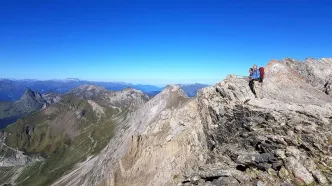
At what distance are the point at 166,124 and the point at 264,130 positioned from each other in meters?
40.3

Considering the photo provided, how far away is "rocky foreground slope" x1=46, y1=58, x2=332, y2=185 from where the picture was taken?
1029 inches

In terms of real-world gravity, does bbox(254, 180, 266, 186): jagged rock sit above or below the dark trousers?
below

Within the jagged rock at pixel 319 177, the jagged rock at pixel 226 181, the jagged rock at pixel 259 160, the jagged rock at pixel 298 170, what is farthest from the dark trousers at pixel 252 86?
the jagged rock at pixel 319 177

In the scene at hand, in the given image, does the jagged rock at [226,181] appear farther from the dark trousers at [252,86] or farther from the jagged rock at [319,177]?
the dark trousers at [252,86]

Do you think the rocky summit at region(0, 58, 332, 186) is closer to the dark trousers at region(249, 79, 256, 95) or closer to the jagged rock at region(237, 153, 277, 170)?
the jagged rock at region(237, 153, 277, 170)

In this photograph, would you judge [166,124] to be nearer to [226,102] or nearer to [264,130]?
[226,102]

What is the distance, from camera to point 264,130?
1214 inches

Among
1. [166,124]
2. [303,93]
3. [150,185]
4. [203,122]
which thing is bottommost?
[150,185]

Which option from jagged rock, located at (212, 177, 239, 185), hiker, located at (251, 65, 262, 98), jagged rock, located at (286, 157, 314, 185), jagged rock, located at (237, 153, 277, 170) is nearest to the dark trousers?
hiker, located at (251, 65, 262, 98)

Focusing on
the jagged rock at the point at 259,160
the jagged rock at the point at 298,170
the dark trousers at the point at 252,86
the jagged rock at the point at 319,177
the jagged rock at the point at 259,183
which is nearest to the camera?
the jagged rock at the point at 319,177

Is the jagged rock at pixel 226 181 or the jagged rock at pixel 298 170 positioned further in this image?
the jagged rock at pixel 226 181

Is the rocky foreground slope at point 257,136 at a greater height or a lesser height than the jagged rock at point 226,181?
greater

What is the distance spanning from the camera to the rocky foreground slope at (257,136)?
26.1 m

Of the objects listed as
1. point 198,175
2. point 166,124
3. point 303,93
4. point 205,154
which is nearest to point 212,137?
point 205,154
